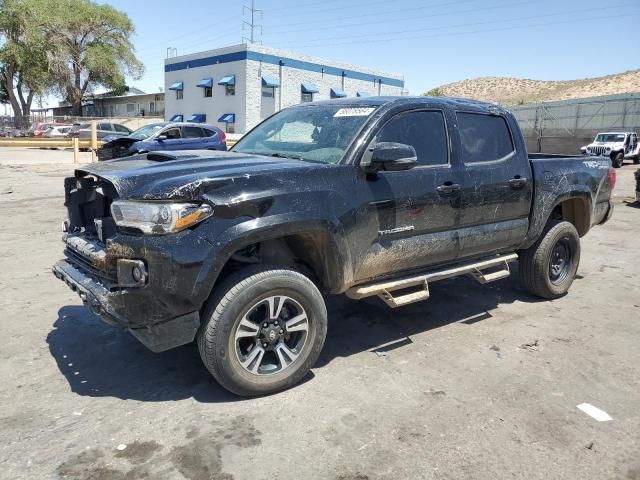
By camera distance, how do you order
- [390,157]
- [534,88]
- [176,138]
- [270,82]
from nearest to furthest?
[390,157] → [176,138] → [270,82] → [534,88]

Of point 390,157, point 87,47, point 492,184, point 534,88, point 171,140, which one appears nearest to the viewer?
point 390,157

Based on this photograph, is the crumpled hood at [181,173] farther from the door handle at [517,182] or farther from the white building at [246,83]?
the white building at [246,83]

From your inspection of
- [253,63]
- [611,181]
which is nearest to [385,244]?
[611,181]

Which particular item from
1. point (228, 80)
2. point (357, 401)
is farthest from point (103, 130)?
point (357, 401)

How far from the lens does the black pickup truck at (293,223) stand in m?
3.06

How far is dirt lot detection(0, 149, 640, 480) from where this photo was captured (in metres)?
2.78

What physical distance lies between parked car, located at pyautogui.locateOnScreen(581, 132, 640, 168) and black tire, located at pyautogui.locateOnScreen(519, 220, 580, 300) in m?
23.9

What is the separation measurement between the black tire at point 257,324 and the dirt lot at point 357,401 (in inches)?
5.4

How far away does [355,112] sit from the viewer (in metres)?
4.16

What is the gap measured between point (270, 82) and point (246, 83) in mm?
1780

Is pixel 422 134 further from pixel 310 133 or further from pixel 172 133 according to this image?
pixel 172 133

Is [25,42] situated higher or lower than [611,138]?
higher

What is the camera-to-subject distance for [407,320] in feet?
16.2

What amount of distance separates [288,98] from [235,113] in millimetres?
4262
